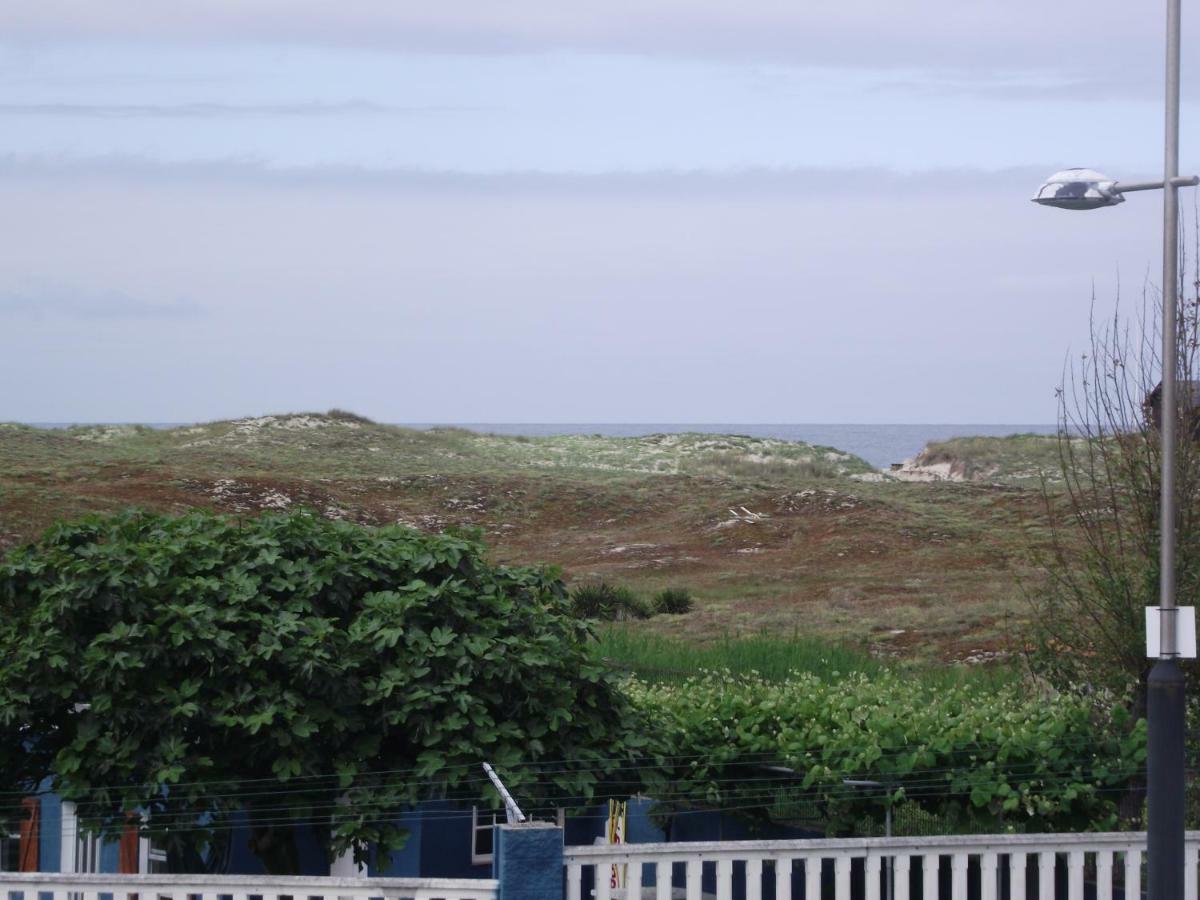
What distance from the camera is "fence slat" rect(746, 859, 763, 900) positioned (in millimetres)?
8000

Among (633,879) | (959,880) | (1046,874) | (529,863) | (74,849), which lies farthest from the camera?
(74,849)

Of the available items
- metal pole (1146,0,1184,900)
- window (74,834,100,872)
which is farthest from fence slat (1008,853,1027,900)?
window (74,834,100,872)

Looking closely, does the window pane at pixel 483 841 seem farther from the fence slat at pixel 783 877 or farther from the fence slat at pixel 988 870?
the fence slat at pixel 988 870

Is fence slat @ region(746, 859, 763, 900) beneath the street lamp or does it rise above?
beneath

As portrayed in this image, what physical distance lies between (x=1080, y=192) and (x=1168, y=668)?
3.03 meters

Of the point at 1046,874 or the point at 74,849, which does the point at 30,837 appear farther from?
the point at 1046,874

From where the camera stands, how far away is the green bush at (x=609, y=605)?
26.5 m

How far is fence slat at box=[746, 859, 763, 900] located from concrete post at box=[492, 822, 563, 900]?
1195 millimetres

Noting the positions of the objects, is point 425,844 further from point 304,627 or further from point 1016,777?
point 1016,777

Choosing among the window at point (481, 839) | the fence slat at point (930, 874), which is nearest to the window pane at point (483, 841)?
the window at point (481, 839)

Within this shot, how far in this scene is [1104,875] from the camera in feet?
28.3

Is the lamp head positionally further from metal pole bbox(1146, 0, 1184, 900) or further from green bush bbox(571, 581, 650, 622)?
green bush bbox(571, 581, 650, 622)

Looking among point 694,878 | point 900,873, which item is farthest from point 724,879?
point 900,873

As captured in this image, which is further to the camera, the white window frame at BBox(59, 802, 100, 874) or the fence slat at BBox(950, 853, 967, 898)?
the white window frame at BBox(59, 802, 100, 874)
